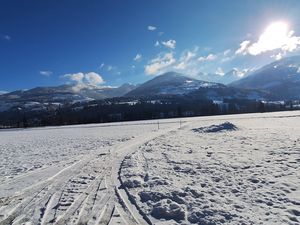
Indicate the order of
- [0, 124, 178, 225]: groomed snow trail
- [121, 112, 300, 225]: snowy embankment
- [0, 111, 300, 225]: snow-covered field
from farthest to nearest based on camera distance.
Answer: [0, 124, 178, 225]: groomed snow trail → [0, 111, 300, 225]: snow-covered field → [121, 112, 300, 225]: snowy embankment

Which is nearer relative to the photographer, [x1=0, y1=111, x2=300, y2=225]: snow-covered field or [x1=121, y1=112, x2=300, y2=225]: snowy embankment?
[x1=121, y1=112, x2=300, y2=225]: snowy embankment

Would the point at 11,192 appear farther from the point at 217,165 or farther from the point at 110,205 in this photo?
the point at 217,165

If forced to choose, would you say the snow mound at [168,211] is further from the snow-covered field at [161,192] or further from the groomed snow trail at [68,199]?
the groomed snow trail at [68,199]

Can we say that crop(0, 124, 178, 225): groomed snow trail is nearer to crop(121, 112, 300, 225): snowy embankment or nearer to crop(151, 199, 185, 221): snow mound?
crop(151, 199, 185, 221): snow mound

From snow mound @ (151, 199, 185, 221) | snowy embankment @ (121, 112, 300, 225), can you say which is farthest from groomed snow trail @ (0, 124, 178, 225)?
snowy embankment @ (121, 112, 300, 225)

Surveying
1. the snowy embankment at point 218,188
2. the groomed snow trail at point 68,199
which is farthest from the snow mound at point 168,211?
the groomed snow trail at point 68,199

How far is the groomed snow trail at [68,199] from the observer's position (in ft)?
27.0

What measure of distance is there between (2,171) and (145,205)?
1204 cm

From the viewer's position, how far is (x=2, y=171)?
17.5 meters

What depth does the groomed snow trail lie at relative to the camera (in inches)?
324

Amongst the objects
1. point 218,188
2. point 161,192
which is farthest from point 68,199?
point 218,188

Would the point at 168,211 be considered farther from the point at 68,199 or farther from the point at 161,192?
the point at 68,199

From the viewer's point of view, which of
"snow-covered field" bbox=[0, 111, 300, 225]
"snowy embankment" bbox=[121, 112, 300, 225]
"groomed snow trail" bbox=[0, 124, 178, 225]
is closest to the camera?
"snowy embankment" bbox=[121, 112, 300, 225]

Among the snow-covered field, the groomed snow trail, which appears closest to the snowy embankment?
the snow-covered field
